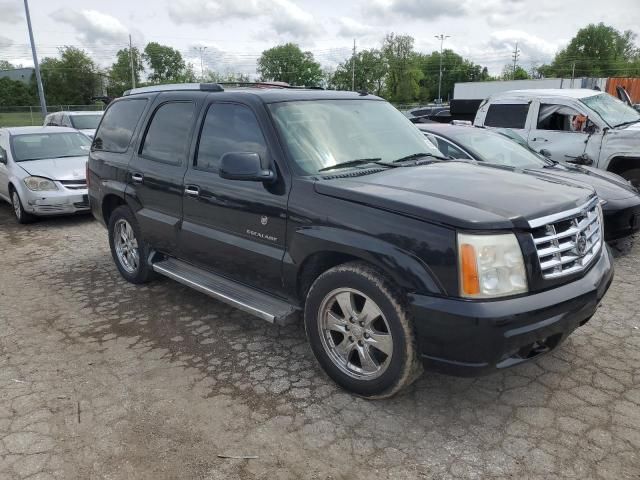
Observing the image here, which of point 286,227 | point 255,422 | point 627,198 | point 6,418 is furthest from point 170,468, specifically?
point 627,198

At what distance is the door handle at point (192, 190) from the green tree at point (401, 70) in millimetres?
88895

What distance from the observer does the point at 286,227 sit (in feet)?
11.0

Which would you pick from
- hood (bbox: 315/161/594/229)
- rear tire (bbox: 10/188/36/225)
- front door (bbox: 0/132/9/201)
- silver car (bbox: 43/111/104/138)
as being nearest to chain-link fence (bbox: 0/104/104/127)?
silver car (bbox: 43/111/104/138)

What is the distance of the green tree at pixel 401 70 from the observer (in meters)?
92.5

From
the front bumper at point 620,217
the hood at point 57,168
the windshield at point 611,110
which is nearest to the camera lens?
the front bumper at point 620,217

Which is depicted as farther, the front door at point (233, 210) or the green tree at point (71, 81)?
the green tree at point (71, 81)

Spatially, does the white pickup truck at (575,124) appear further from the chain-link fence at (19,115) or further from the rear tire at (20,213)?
the chain-link fence at (19,115)

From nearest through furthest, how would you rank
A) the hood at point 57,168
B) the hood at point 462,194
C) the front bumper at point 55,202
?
the hood at point 462,194 → the front bumper at point 55,202 → the hood at point 57,168

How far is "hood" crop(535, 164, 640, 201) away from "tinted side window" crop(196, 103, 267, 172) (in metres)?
3.29

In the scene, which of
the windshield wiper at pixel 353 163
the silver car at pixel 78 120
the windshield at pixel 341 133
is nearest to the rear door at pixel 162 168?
the windshield at pixel 341 133

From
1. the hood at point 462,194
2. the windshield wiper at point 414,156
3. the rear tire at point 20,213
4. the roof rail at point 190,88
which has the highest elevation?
the roof rail at point 190,88

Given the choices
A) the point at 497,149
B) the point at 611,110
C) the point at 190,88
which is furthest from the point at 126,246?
the point at 611,110

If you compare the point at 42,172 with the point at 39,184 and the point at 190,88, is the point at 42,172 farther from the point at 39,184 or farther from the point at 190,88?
the point at 190,88

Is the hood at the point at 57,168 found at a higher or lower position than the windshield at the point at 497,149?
lower
